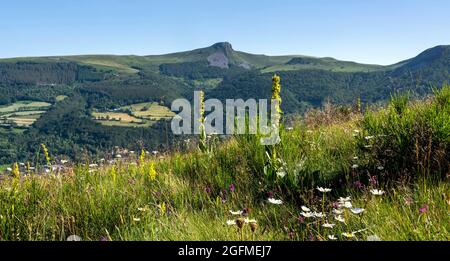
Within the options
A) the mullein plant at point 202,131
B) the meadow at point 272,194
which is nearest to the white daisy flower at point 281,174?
the meadow at point 272,194

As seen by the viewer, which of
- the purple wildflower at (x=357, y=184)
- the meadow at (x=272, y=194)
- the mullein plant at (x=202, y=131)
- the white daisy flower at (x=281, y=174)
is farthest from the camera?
the mullein plant at (x=202, y=131)

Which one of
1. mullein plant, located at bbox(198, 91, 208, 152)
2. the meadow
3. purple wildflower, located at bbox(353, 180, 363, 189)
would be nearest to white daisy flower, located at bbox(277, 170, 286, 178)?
the meadow

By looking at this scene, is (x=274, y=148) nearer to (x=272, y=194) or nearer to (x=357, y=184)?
(x=272, y=194)

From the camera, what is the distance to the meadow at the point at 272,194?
3.28 meters

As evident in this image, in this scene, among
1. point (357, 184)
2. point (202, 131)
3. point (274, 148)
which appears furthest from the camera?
point (202, 131)

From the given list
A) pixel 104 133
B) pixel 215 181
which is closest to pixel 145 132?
pixel 104 133

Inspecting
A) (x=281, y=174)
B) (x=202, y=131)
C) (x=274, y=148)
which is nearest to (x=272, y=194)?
(x=281, y=174)

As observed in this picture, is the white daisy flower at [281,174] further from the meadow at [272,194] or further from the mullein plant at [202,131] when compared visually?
the mullein plant at [202,131]

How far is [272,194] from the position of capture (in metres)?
4.35

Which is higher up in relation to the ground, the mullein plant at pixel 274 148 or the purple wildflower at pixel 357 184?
the mullein plant at pixel 274 148

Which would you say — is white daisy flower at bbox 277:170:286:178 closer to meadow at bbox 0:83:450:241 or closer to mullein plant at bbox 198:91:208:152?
meadow at bbox 0:83:450:241
